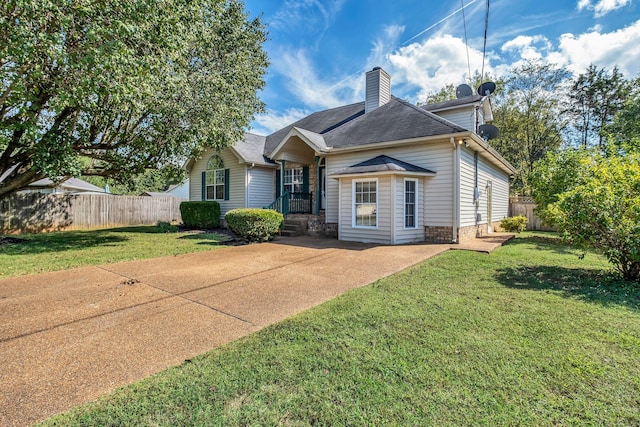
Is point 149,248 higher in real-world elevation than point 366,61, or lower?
lower

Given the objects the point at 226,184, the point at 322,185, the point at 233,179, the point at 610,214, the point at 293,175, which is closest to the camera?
the point at 610,214

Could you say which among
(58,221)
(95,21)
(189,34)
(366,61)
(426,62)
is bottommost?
(58,221)

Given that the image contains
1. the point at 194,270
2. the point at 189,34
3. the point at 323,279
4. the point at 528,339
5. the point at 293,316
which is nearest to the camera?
the point at 528,339

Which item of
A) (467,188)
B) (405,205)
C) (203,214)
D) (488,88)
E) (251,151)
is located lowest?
(203,214)

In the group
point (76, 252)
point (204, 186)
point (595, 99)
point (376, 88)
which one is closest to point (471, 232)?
point (376, 88)

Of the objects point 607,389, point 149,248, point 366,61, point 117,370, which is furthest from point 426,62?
point 117,370

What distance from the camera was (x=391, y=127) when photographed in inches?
444

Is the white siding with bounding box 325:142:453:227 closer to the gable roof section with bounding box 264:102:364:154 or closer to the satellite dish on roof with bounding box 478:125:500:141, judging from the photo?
the gable roof section with bounding box 264:102:364:154

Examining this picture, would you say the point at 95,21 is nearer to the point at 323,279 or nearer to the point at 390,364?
the point at 323,279

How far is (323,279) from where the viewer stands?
18.4ft

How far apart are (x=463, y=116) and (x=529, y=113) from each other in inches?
669

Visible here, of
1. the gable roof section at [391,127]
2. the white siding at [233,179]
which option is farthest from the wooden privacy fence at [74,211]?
the gable roof section at [391,127]

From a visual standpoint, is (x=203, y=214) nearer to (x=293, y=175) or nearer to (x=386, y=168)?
(x=293, y=175)

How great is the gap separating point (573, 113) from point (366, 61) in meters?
21.8
